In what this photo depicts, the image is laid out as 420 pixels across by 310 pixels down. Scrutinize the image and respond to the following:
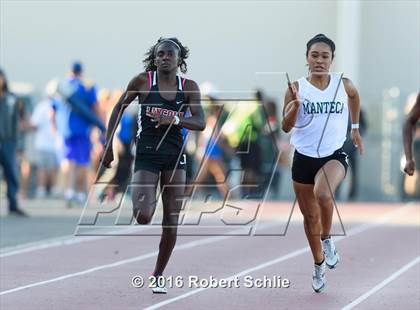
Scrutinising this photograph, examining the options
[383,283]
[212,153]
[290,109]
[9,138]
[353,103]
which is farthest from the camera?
[212,153]

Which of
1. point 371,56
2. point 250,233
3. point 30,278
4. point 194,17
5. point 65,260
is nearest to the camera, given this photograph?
point 30,278

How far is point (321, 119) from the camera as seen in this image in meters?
12.1

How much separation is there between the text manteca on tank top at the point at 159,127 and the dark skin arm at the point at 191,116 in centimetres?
6

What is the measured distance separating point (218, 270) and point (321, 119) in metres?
2.52

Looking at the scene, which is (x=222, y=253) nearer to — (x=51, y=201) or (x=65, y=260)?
(x=65, y=260)

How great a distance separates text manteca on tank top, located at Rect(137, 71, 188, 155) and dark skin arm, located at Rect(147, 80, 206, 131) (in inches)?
2.5

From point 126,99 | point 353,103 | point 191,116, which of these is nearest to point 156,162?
point 191,116

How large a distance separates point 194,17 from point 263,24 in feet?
12.5

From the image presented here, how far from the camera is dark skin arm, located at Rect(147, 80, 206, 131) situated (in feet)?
37.6

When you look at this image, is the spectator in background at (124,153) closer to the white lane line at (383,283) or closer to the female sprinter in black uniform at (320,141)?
the white lane line at (383,283)

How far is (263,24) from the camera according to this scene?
84.9ft

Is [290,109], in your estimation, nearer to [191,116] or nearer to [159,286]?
[191,116]

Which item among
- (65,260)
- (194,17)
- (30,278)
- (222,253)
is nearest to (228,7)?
(194,17)

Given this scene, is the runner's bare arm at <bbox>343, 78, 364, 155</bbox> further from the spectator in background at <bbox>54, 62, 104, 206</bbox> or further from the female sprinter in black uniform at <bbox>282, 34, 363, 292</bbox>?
the spectator in background at <bbox>54, 62, 104, 206</bbox>
